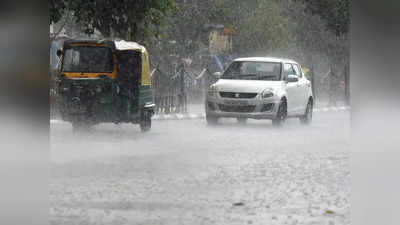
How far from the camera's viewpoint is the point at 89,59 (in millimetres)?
22766

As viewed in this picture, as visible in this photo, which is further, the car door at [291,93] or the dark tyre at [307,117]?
the dark tyre at [307,117]

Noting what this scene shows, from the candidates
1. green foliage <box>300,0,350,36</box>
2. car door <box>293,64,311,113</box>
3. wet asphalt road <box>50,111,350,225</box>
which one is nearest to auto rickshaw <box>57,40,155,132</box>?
wet asphalt road <box>50,111,350,225</box>

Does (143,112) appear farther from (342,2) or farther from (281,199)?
(342,2)

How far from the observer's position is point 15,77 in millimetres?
5777

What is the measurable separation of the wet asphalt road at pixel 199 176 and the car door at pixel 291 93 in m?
1.43

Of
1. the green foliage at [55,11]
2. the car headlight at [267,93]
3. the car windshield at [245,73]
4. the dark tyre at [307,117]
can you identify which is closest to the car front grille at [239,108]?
the car headlight at [267,93]

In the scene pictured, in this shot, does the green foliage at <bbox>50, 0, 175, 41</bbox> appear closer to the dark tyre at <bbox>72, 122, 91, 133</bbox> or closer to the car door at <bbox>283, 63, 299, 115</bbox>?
the car door at <bbox>283, 63, 299, 115</bbox>

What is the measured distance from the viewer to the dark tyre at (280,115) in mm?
24438

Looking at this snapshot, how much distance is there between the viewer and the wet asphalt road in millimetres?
9312

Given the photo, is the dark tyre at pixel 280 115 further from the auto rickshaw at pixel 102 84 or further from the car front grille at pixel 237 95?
the auto rickshaw at pixel 102 84

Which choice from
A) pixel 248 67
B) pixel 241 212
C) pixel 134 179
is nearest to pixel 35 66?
pixel 241 212

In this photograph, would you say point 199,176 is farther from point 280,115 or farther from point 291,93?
point 291,93

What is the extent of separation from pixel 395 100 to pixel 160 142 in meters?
14.0

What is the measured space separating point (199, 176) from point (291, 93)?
12200 mm
